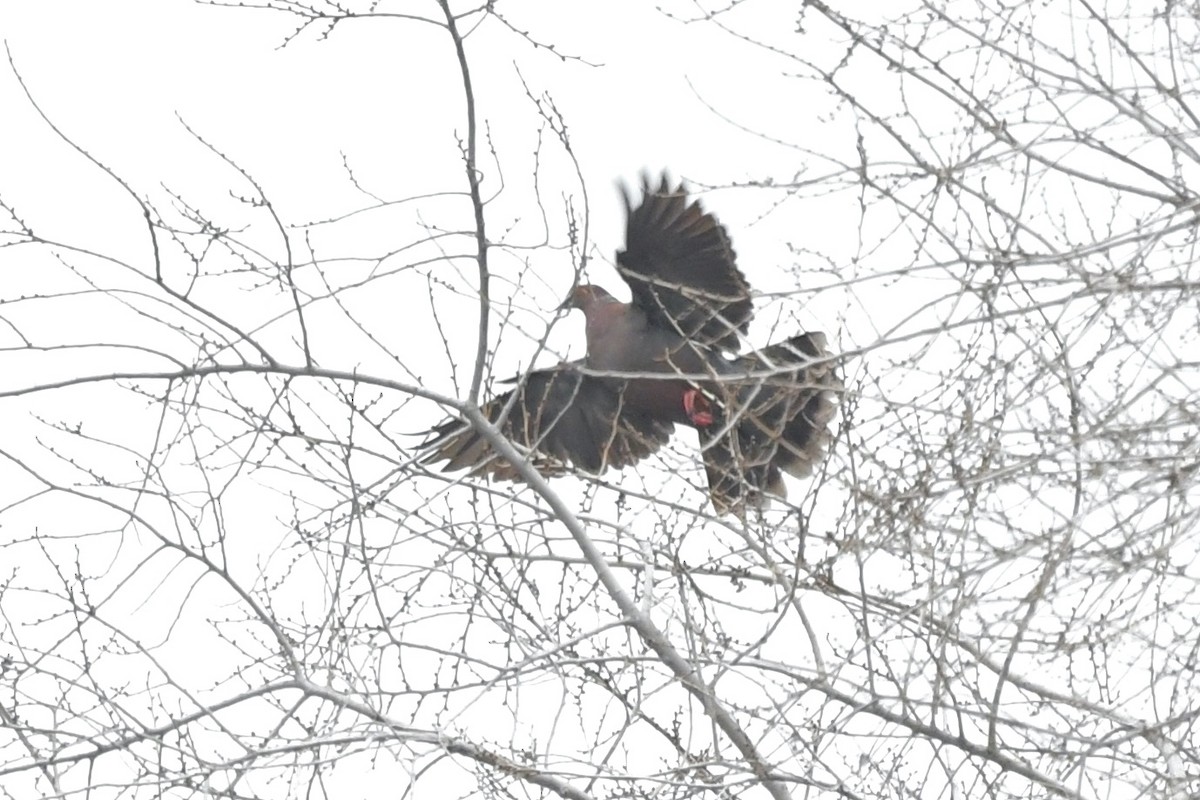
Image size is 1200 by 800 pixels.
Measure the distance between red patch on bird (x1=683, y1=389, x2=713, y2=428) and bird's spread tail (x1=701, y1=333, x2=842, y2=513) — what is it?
5cm

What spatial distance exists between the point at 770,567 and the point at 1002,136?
47.7 inches

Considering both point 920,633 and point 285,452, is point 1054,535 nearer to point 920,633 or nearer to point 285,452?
point 920,633

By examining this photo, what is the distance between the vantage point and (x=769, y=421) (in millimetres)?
7035

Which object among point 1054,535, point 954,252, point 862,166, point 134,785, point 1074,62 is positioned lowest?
point 134,785

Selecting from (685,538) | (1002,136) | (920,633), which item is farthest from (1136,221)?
(685,538)

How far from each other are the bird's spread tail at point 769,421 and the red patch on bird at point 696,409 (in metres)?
0.05

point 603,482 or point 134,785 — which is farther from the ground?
point 603,482

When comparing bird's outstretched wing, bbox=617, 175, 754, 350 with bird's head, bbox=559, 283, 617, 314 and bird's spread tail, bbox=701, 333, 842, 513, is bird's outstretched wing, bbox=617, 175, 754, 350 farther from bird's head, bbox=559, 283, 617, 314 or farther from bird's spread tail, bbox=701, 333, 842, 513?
bird's head, bbox=559, 283, 617, 314

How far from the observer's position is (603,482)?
4.93 m

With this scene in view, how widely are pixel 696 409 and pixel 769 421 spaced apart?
14.0 inches

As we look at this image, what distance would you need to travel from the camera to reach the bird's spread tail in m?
3.83

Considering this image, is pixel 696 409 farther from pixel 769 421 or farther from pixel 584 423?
pixel 584 423

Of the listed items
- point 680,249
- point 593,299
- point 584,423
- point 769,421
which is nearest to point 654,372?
point 680,249

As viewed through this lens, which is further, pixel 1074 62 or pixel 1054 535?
pixel 1074 62
